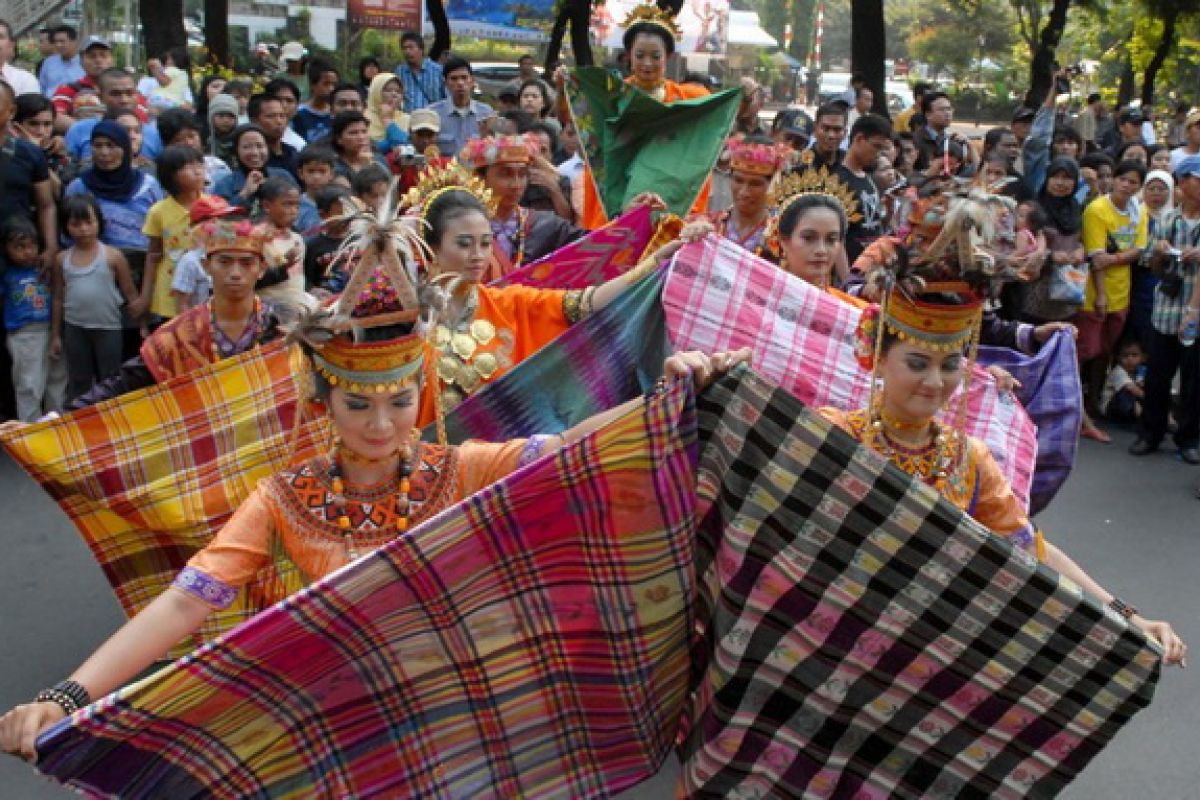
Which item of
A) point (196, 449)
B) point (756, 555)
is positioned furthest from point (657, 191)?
point (756, 555)

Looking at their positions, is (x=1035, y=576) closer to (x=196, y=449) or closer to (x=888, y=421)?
(x=888, y=421)

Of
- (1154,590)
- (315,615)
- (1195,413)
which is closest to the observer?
(315,615)

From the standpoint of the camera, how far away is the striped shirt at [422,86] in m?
10.4

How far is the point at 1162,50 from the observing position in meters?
23.7

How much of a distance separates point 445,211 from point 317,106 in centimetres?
579

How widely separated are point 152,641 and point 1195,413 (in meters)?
6.72

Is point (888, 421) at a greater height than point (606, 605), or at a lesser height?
greater

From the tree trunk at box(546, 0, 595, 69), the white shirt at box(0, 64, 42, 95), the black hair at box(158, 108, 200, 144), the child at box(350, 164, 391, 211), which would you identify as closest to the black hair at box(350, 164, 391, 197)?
the child at box(350, 164, 391, 211)

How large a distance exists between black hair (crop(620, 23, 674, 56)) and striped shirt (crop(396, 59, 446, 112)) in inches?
174

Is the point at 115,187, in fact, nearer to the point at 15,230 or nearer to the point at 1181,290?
the point at 15,230

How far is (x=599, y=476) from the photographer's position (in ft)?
7.90

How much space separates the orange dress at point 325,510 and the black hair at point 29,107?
18.6ft

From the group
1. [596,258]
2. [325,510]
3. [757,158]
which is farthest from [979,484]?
[757,158]

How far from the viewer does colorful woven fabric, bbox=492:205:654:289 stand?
182 inches
